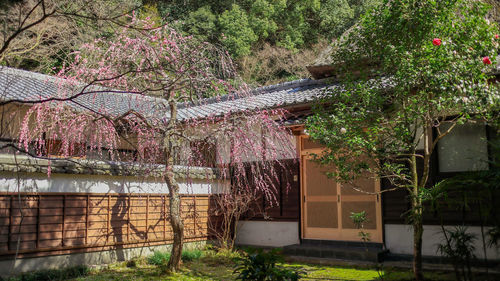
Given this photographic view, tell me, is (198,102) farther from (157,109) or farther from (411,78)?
(411,78)

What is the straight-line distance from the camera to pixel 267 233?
979 centimetres

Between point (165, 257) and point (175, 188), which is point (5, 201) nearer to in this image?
point (175, 188)

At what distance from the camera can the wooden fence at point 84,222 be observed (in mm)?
6328

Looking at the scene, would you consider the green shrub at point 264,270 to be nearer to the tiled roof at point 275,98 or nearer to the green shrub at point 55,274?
the green shrub at point 55,274

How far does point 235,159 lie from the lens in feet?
24.5

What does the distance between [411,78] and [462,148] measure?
2.80m

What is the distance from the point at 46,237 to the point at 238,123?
367 centimetres

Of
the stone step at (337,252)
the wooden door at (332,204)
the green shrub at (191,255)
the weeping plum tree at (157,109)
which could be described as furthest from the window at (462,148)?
the green shrub at (191,255)

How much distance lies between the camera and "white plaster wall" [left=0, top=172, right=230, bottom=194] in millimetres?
6422

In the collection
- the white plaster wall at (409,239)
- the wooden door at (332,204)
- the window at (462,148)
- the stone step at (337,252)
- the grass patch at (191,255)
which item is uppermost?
the window at (462,148)

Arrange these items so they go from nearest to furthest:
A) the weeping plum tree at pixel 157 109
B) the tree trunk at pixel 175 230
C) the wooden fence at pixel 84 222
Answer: the wooden fence at pixel 84 222 → the weeping plum tree at pixel 157 109 → the tree trunk at pixel 175 230

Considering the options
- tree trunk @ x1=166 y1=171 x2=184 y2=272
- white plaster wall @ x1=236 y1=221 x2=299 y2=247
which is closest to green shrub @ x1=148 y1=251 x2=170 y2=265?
tree trunk @ x1=166 y1=171 x2=184 y2=272

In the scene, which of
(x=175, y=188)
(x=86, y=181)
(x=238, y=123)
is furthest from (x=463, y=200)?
(x=86, y=181)

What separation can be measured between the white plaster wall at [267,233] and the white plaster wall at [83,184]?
151cm
